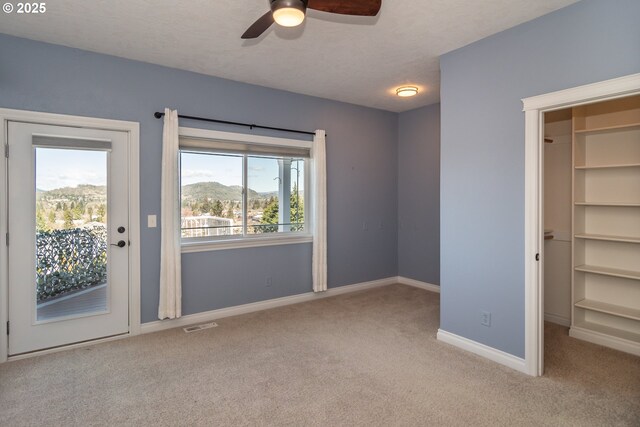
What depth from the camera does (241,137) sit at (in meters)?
4.23

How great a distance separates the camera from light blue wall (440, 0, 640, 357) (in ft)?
7.96

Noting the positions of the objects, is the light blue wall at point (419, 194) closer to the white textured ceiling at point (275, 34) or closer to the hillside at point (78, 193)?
the white textured ceiling at point (275, 34)

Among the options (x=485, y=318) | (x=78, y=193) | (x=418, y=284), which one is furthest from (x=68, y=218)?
(x=418, y=284)

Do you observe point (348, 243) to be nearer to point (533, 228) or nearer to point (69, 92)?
point (533, 228)

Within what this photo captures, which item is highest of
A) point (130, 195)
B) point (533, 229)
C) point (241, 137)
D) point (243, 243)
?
point (241, 137)

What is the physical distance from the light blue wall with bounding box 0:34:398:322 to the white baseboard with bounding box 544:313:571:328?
2.30 metres

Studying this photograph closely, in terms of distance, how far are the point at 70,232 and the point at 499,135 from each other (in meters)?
3.98

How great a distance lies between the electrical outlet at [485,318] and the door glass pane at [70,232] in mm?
3577

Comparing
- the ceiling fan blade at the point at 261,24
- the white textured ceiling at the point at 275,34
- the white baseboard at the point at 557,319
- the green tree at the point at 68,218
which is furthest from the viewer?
the white baseboard at the point at 557,319

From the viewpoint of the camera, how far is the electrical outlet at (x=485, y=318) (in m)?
3.07

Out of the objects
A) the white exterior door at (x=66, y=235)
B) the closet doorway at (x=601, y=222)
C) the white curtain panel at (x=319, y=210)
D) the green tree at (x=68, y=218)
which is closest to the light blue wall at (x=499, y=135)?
the closet doorway at (x=601, y=222)

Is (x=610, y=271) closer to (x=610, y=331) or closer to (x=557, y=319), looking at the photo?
(x=610, y=331)

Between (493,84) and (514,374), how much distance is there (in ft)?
7.84

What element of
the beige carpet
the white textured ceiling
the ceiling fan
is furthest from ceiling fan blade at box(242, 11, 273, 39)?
the beige carpet
